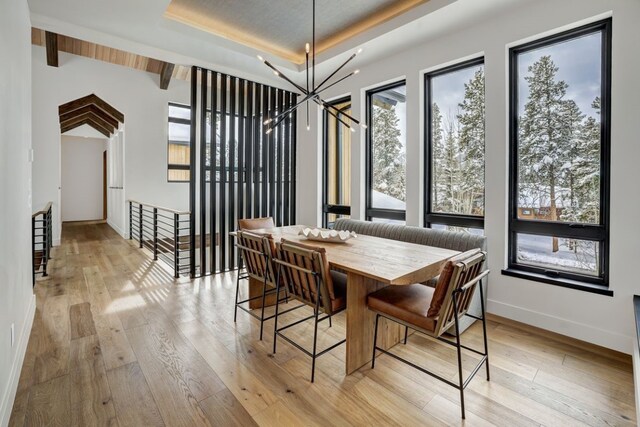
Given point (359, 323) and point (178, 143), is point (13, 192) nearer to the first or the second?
point (359, 323)

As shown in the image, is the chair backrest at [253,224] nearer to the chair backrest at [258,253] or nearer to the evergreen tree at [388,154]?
the chair backrest at [258,253]

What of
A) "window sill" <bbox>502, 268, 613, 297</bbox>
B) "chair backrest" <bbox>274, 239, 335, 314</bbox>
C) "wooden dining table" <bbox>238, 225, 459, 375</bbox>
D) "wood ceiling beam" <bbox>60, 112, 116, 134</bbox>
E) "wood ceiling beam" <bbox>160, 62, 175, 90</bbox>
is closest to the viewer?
"wooden dining table" <bbox>238, 225, 459, 375</bbox>

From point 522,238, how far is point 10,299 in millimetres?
4021

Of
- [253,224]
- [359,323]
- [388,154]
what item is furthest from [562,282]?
[253,224]

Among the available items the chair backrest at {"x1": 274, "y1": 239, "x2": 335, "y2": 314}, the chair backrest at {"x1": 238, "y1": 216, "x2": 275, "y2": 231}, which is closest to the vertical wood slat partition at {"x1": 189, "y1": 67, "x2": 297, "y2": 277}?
the chair backrest at {"x1": 238, "y1": 216, "x2": 275, "y2": 231}

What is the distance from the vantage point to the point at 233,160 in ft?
15.2

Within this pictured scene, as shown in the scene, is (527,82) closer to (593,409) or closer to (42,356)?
(593,409)

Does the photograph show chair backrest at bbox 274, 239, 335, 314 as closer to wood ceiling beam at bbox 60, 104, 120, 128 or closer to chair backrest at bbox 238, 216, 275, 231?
chair backrest at bbox 238, 216, 275, 231

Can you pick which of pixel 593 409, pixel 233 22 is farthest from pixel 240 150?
pixel 593 409

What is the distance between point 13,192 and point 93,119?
827 centimetres

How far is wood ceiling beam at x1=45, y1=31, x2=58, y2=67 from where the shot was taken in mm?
5227

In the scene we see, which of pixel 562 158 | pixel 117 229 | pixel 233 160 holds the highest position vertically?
pixel 233 160

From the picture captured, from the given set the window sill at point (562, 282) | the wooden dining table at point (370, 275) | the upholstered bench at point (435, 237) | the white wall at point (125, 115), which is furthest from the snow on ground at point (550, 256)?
the white wall at point (125, 115)

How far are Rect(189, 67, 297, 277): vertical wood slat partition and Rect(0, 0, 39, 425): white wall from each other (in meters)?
1.73
